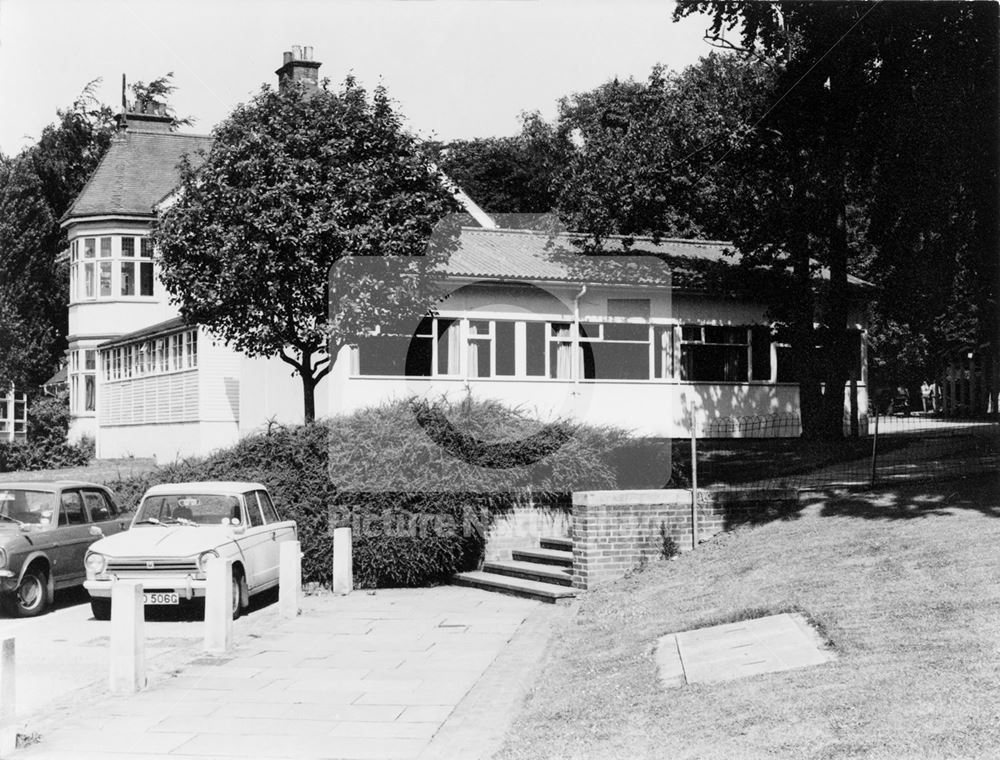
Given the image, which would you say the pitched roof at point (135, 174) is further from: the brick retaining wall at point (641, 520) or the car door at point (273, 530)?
the brick retaining wall at point (641, 520)

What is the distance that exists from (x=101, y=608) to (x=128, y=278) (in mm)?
24515

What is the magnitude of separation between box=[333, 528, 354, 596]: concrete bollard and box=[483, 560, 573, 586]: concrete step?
195 cm

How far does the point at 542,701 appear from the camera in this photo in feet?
27.0

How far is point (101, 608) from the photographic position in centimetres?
1368

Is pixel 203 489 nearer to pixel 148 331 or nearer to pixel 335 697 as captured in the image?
pixel 335 697

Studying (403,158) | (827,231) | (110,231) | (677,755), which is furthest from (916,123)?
(110,231)

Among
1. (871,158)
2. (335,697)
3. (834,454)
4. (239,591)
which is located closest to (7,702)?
(335,697)

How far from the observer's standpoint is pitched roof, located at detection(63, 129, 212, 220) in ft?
121

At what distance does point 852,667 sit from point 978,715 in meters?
1.27

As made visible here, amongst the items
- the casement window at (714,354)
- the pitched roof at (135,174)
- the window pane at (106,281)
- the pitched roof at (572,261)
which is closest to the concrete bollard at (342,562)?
the pitched roof at (572,261)

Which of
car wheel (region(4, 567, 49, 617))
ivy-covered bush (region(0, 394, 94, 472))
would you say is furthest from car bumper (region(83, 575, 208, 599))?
ivy-covered bush (region(0, 394, 94, 472))

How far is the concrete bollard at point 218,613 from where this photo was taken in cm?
1087

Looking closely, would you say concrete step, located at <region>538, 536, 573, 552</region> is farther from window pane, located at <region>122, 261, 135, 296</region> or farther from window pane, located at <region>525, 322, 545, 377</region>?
window pane, located at <region>122, 261, 135, 296</region>

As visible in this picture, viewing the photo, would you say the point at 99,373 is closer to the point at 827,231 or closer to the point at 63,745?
the point at 827,231
